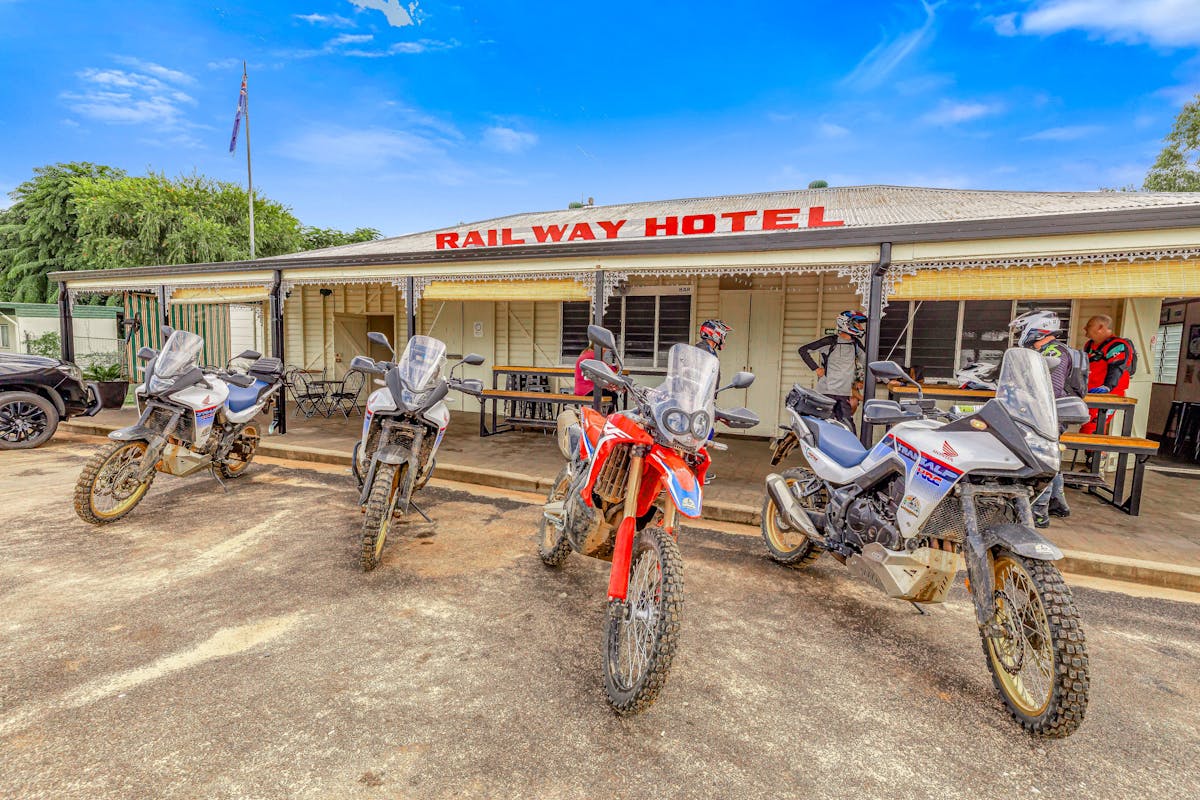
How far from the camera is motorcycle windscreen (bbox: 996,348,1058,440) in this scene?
2367 millimetres

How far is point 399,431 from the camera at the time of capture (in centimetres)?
416

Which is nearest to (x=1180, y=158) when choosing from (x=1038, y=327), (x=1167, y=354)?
(x=1167, y=354)

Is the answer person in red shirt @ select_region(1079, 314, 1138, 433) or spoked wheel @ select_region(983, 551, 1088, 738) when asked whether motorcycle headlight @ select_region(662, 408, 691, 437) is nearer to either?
spoked wheel @ select_region(983, 551, 1088, 738)

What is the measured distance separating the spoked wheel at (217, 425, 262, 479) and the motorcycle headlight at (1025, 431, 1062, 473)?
634 centimetres

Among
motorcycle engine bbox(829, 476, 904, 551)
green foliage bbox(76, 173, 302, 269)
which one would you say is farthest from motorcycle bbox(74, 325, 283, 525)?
green foliage bbox(76, 173, 302, 269)

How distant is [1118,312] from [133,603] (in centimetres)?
1080

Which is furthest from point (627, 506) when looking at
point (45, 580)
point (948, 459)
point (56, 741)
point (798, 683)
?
point (45, 580)

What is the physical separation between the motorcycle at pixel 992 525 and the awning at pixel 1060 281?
291cm

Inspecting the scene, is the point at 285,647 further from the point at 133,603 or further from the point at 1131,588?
the point at 1131,588

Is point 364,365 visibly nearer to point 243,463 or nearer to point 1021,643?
point 243,463

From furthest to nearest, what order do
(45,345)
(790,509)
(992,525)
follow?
(45,345) < (790,509) < (992,525)

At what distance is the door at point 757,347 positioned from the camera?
9.06 metres

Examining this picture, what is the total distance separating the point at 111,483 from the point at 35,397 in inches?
170

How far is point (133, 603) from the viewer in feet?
10.3
